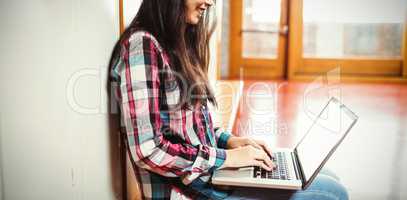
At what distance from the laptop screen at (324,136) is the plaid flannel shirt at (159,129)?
0.26m

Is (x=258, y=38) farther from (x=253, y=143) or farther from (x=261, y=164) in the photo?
(x=261, y=164)

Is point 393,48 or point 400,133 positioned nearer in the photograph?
point 400,133

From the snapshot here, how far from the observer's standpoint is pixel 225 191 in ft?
3.29

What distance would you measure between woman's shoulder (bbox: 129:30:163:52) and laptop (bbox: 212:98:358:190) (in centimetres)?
32

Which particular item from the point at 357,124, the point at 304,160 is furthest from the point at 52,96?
the point at 357,124

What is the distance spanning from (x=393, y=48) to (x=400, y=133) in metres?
2.49

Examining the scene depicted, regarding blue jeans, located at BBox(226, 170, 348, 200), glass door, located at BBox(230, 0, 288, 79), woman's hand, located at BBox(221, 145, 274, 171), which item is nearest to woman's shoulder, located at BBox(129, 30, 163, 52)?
woman's hand, located at BBox(221, 145, 274, 171)

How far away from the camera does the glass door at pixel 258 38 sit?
5.02 metres

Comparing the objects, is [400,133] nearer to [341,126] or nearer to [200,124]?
[341,126]

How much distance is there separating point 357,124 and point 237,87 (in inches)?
43.2

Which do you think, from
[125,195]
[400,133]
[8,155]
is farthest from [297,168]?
[400,133]

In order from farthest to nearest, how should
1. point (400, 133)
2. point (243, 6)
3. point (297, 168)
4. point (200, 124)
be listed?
point (243, 6)
point (400, 133)
point (297, 168)
point (200, 124)

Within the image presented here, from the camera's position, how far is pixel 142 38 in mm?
837

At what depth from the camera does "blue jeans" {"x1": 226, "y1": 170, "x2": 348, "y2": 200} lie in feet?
3.39
